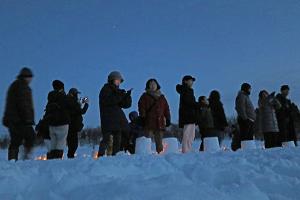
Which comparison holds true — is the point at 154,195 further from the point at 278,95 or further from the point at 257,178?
the point at 278,95

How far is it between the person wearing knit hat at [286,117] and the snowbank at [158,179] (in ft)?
21.5

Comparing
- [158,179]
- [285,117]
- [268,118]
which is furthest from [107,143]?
[285,117]

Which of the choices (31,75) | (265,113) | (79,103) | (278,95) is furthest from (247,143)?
(31,75)

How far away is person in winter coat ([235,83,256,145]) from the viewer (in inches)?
469

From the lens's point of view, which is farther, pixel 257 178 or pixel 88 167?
pixel 88 167

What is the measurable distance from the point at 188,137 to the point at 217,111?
2.22 m

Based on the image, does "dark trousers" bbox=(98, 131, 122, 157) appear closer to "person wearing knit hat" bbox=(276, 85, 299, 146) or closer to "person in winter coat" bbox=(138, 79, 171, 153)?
"person in winter coat" bbox=(138, 79, 171, 153)

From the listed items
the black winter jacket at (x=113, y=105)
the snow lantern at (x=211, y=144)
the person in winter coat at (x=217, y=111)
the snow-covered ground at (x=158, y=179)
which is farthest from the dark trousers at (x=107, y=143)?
the person in winter coat at (x=217, y=111)

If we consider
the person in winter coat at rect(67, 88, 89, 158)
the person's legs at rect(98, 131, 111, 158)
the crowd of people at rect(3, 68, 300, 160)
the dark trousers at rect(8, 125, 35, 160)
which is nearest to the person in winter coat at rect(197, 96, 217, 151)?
the crowd of people at rect(3, 68, 300, 160)

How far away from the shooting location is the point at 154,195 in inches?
177

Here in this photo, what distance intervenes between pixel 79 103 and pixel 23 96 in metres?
2.30

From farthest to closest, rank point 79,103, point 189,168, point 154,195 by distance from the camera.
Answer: point 79,103, point 189,168, point 154,195

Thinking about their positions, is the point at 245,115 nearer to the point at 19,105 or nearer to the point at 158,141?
the point at 158,141

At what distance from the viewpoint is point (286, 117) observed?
44.2 feet
